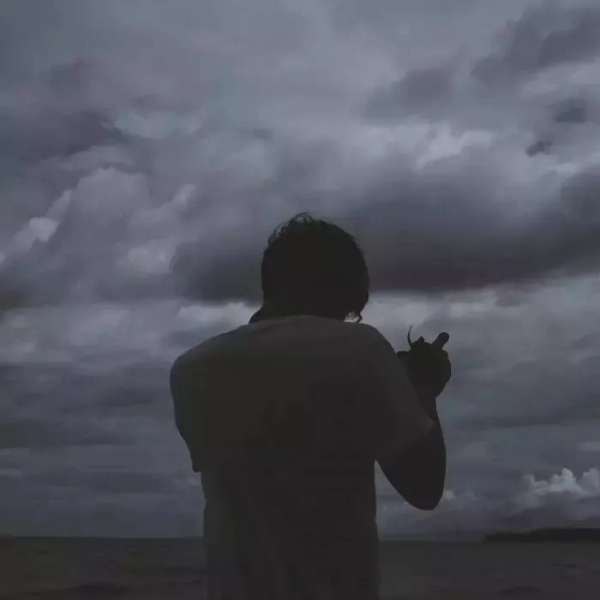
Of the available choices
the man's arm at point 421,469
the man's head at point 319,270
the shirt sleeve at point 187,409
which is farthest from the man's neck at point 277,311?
the man's arm at point 421,469

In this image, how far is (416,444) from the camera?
48.9 inches

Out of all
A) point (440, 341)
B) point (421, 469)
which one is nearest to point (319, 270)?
point (440, 341)

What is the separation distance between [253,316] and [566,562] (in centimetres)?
3674

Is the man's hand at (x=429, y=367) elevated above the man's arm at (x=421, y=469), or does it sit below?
above

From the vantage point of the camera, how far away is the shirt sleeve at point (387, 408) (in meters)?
1.24

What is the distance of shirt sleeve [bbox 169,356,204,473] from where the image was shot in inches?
54.2

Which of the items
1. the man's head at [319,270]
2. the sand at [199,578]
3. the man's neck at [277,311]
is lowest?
the sand at [199,578]

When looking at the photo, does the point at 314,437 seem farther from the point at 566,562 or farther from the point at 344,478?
the point at 566,562

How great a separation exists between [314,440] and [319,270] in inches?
10.4

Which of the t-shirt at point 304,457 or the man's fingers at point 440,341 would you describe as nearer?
the t-shirt at point 304,457

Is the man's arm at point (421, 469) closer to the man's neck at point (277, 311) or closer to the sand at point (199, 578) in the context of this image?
the man's neck at point (277, 311)

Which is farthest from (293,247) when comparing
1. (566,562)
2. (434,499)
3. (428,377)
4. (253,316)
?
(566,562)

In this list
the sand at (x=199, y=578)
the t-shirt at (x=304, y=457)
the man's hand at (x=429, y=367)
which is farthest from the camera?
the sand at (x=199, y=578)

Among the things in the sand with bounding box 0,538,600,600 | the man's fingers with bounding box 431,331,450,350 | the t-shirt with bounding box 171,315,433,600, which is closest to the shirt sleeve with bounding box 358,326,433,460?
the t-shirt with bounding box 171,315,433,600
